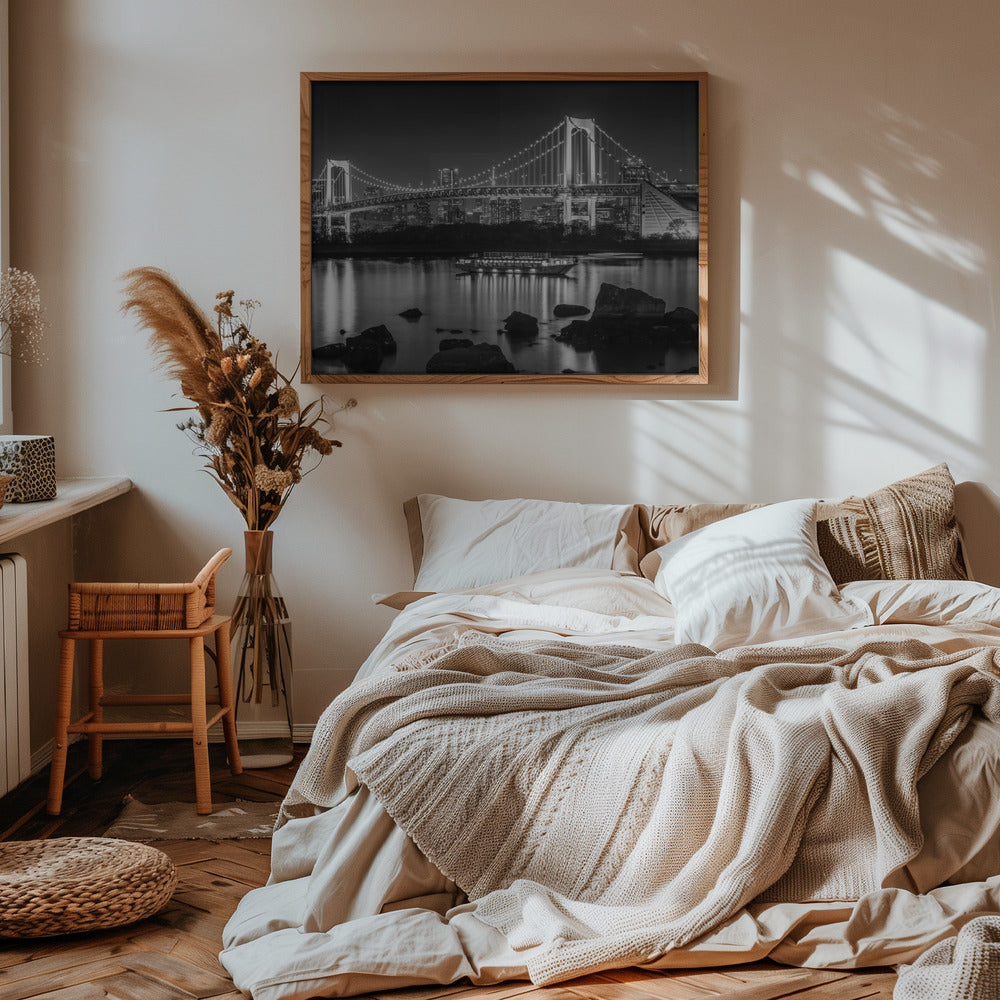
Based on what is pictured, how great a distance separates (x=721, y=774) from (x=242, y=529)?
7.43 ft

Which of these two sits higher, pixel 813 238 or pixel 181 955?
pixel 813 238

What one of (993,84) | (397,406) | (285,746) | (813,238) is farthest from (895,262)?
(285,746)

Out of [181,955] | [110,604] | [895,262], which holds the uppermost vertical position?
[895,262]

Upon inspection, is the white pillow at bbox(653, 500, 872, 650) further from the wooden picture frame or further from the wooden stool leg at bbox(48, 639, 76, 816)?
the wooden stool leg at bbox(48, 639, 76, 816)

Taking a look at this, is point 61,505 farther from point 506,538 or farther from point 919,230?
point 919,230

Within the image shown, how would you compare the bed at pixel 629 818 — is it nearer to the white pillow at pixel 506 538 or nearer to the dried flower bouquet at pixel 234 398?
the white pillow at pixel 506 538

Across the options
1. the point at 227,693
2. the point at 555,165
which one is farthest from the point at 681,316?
the point at 227,693

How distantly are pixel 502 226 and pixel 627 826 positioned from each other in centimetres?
236

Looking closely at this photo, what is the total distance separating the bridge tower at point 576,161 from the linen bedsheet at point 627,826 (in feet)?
6.59

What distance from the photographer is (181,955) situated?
7.29 ft

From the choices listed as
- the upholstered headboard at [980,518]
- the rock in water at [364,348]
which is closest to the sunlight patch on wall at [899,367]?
the upholstered headboard at [980,518]

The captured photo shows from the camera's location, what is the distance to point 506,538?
3629 millimetres

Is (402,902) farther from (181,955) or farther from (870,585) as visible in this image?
(870,585)

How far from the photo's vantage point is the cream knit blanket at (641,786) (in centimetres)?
209
